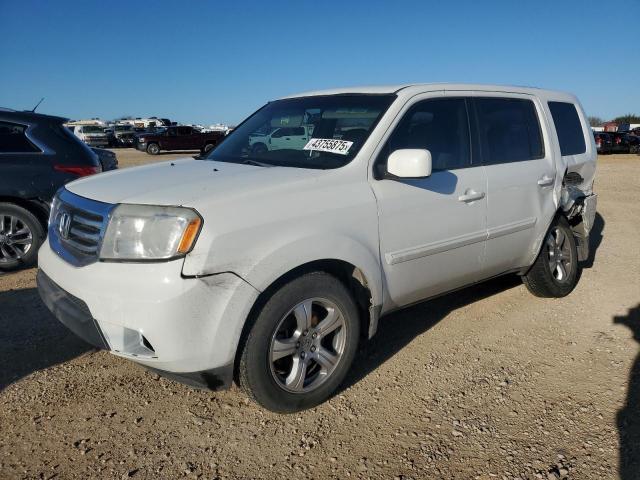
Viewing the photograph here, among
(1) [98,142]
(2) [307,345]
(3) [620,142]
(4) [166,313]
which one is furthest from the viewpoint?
(1) [98,142]

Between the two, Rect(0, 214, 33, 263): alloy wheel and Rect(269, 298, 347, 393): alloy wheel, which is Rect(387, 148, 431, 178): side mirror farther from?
Rect(0, 214, 33, 263): alloy wheel

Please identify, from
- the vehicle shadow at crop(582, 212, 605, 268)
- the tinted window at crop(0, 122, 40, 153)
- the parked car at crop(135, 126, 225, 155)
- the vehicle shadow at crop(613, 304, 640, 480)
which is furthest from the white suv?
the parked car at crop(135, 126, 225, 155)

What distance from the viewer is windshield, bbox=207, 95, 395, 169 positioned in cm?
326

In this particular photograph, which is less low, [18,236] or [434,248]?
[434,248]

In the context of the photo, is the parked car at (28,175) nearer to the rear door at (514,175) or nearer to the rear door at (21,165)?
the rear door at (21,165)

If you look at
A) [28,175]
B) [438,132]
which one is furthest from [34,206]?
[438,132]

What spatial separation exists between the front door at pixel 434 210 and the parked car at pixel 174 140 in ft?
91.2

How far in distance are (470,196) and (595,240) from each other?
476 cm

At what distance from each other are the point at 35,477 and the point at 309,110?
2818mm

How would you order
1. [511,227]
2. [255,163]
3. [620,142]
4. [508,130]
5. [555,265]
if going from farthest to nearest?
1. [620,142]
2. [555,265]
3. [508,130]
4. [511,227]
5. [255,163]

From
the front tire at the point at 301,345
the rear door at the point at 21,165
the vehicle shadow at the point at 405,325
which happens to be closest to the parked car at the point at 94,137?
the rear door at the point at 21,165

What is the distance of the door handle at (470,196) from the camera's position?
3.54 m

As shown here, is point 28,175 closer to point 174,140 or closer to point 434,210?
point 434,210

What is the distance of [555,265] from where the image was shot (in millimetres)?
4805
